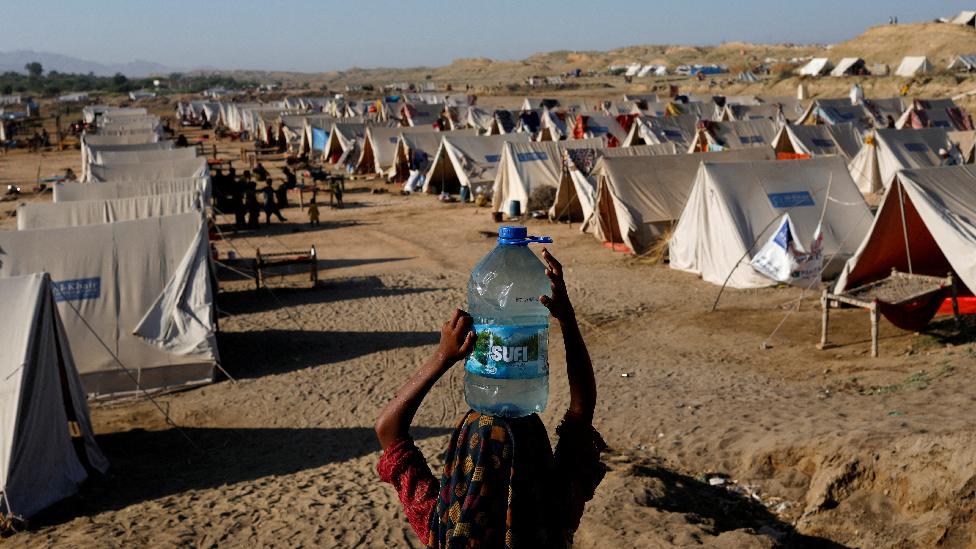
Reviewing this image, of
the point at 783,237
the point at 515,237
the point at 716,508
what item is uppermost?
the point at 515,237

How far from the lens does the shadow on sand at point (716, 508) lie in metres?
6.32

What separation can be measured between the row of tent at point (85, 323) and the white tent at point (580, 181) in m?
9.16

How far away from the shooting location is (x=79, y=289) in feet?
37.8

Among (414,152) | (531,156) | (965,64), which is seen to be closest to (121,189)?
(531,156)

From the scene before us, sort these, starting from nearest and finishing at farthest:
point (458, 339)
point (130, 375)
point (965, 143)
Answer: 1. point (458, 339)
2. point (130, 375)
3. point (965, 143)

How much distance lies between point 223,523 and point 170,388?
15.2 ft

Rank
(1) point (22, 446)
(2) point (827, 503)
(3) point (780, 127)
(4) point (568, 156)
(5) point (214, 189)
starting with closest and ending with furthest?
(2) point (827, 503) < (1) point (22, 446) < (4) point (568, 156) < (5) point (214, 189) < (3) point (780, 127)

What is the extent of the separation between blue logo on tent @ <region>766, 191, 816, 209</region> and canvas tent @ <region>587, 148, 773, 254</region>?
278 centimetres

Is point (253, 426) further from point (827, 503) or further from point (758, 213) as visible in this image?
point (758, 213)

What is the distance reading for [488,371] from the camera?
285 cm

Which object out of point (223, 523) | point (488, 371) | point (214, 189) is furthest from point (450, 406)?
point (214, 189)

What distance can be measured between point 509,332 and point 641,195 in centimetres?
1650

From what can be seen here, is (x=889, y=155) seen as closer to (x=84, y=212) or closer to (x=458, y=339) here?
(x=84, y=212)

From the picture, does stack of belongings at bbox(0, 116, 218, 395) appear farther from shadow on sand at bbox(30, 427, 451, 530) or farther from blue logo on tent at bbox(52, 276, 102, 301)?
shadow on sand at bbox(30, 427, 451, 530)
